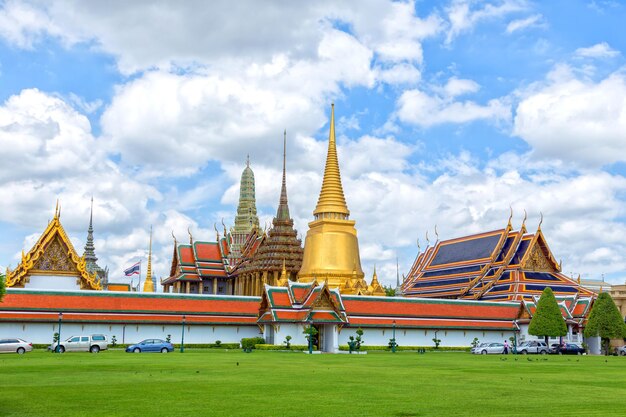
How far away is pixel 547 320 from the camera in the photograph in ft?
184

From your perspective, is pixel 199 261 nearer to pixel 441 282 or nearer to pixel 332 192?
pixel 332 192

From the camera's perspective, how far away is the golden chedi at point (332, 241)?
74438mm

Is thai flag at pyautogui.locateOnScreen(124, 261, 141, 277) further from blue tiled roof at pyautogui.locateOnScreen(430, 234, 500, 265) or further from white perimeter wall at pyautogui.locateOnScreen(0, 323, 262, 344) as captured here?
blue tiled roof at pyautogui.locateOnScreen(430, 234, 500, 265)

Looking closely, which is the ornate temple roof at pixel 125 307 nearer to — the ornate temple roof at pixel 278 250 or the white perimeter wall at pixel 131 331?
the white perimeter wall at pixel 131 331

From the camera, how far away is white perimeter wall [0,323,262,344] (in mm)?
50969

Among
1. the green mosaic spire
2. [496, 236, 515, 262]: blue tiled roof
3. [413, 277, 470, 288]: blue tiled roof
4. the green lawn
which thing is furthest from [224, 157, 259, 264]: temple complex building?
the green lawn

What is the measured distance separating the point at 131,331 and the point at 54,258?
49.7ft

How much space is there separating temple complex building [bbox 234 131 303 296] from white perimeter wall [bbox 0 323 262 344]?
74.2ft

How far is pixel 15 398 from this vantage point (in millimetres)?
16453

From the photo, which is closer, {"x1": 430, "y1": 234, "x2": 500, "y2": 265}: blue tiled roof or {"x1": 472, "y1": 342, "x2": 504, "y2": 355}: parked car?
{"x1": 472, "y1": 342, "x2": 504, "y2": 355}: parked car

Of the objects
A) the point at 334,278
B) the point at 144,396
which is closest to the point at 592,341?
the point at 334,278

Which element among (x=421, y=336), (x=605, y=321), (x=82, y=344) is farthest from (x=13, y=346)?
(x=605, y=321)

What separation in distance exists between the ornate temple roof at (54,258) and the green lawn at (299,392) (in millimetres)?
→ 39700

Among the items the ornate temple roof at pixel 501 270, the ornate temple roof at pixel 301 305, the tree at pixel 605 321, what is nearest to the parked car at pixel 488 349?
the tree at pixel 605 321
